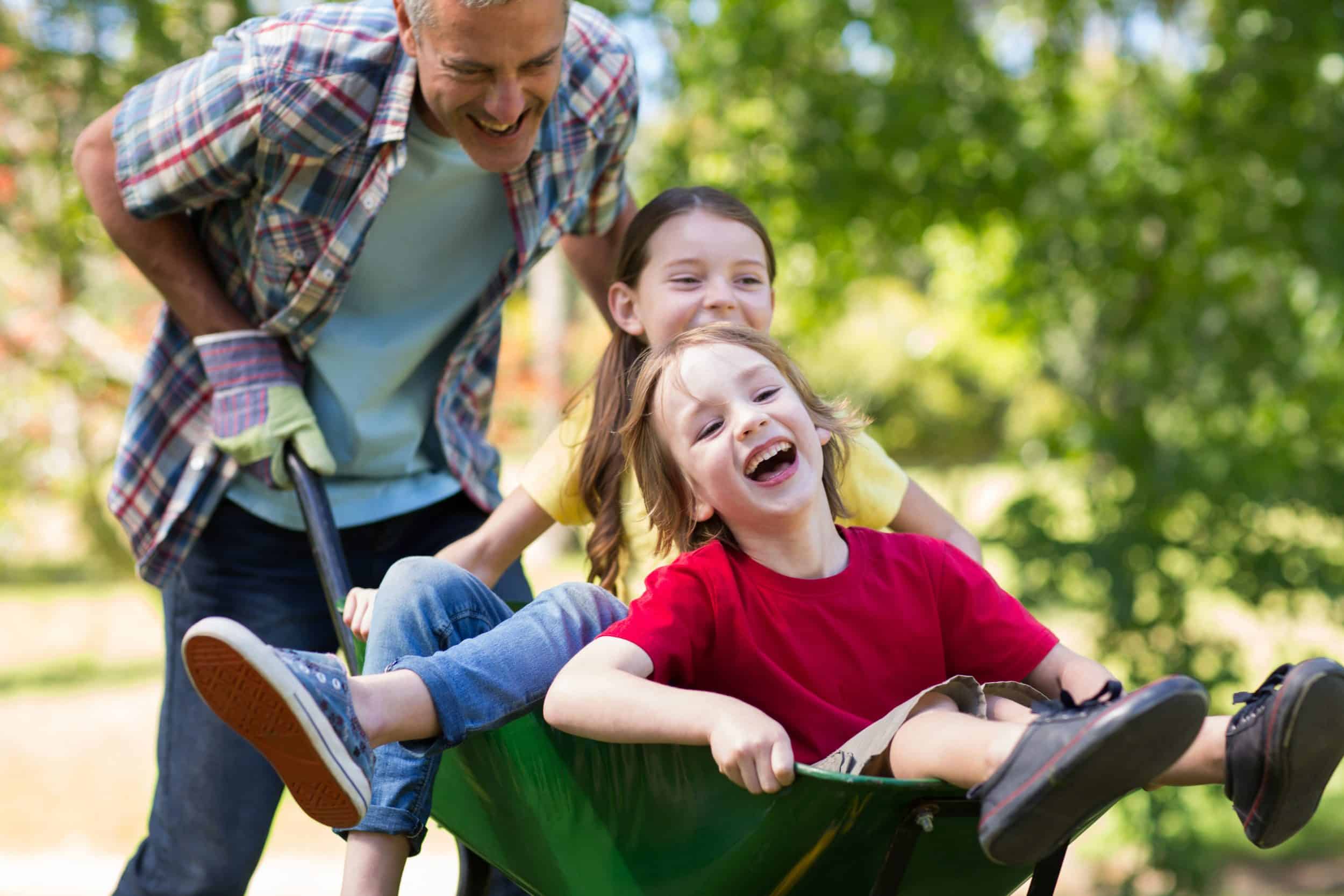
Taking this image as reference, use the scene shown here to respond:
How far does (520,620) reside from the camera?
1.74 metres

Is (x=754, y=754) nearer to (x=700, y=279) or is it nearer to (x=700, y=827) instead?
(x=700, y=827)

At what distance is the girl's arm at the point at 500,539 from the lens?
225cm

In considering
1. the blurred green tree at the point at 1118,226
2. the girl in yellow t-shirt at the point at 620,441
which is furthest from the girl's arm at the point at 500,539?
the blurred green tree at the point at 1118,226

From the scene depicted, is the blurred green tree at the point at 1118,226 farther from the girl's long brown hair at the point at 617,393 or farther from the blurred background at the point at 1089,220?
the girl's long brown hair at the point at 617,393

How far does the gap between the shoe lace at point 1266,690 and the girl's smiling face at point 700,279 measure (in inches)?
39.0

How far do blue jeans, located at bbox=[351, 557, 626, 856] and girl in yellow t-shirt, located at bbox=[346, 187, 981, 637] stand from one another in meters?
0.39

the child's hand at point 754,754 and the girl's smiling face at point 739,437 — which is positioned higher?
the girl's smiling face at point 739,437

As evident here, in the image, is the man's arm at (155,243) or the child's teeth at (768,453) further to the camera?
the man's arm at (155,243)

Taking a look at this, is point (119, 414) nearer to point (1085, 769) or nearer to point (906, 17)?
point (906, 17)

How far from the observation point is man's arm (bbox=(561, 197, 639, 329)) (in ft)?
8.56

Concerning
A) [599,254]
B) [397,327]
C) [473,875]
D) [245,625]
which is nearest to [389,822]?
[473,875]

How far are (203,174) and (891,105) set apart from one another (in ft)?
9.40

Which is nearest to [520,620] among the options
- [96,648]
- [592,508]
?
[592,508]

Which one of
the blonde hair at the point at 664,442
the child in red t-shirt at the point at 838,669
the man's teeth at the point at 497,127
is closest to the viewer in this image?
the child in red t-shirt at the point at 838,669
